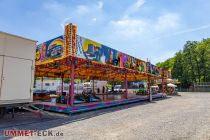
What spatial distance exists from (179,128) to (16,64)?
725cm

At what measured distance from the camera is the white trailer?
7.00 meters

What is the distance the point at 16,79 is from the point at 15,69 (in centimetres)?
42

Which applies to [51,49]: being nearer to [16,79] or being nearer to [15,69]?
[15,69]

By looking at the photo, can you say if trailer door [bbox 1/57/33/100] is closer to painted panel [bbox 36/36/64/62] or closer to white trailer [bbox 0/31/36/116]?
white trailer [bbox 0/31/36/116]

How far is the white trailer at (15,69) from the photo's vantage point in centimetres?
700

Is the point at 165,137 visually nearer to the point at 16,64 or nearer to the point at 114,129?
the point at 114,129

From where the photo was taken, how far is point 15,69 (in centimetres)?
739

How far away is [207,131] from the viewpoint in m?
6.73

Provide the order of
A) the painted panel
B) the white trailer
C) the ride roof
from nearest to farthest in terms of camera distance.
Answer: the white trailer < the ride roof < the painted panel

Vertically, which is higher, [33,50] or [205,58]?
[205,58]

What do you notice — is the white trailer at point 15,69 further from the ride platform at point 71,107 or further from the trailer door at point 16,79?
the ride platform at point 71,107

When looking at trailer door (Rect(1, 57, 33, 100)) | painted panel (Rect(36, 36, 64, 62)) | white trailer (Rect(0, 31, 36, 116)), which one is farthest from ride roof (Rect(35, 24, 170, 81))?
trailer door (Rect(1, 57, 33, 100))

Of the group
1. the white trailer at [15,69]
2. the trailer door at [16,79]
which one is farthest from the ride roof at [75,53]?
the trailer door at [16,79]

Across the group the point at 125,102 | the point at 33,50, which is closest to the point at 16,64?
the point at 33,50
